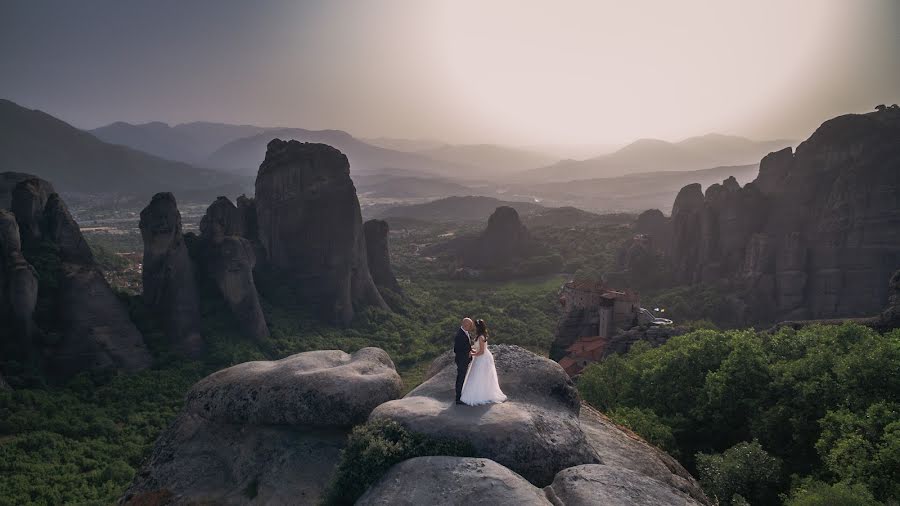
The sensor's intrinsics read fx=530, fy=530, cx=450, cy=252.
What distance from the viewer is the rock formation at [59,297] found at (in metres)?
33.3

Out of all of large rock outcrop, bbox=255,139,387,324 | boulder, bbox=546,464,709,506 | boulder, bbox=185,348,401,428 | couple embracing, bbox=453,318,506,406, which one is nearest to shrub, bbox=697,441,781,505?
boulder, bbox=546,464,709,506

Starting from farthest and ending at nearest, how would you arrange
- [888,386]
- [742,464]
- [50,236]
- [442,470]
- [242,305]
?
1. [242,305]
2. [50,236]
3. [888,386]
4. [742,464]
5. [442,470]

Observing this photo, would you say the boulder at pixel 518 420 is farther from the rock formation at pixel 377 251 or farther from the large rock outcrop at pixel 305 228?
the rock formation at pixel 377 251

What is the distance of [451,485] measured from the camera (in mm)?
9562

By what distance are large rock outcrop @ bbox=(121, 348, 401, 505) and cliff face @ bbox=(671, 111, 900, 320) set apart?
56.9 m

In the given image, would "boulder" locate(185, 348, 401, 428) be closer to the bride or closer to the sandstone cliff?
the bride

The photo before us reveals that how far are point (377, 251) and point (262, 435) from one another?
58.7 meters

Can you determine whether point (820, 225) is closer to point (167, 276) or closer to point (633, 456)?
point (633, 456)

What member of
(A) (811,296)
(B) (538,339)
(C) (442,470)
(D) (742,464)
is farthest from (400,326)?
(C) (442,470)

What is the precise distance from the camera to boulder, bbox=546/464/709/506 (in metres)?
9.62

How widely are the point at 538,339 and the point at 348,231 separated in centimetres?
2592

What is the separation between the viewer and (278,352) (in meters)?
47.8

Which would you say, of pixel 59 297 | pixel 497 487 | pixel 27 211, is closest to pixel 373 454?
pixel 497 487

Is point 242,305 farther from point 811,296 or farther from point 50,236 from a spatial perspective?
point 811,296
